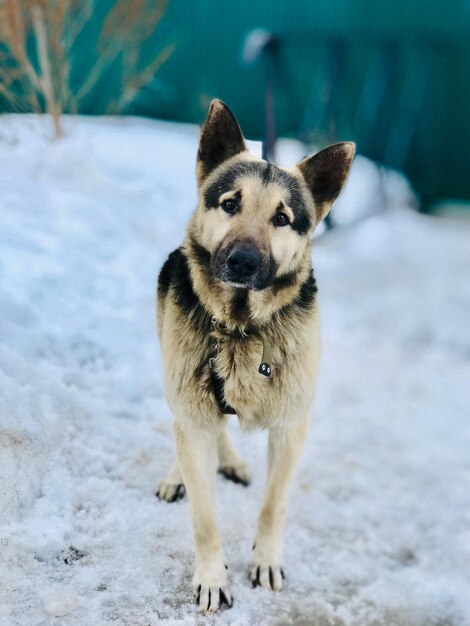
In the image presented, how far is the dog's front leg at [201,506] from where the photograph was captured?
209cm

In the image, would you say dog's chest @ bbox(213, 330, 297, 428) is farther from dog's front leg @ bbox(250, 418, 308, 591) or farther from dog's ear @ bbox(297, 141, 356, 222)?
dog's ear @ bbox(297, 141, 356, 222)

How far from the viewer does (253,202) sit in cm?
204

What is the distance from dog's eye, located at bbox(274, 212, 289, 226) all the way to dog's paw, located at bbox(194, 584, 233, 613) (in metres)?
1.25

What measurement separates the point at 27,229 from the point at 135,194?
1.55 metres

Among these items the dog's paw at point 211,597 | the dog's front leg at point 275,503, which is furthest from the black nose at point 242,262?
the dog's paw at point 211,597

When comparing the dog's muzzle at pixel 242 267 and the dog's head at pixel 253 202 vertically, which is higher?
the dog's head at pixel 253 202

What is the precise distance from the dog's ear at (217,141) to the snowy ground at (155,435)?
1.26 m

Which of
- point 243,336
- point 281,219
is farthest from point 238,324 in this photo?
point 281,219

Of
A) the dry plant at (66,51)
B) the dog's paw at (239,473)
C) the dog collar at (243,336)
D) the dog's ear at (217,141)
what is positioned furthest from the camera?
the dry plant at (66,51)

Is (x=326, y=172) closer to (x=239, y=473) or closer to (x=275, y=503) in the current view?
(x=275, y=503)

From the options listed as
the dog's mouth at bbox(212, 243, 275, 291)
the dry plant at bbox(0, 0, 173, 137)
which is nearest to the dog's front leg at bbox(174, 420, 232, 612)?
the dog's mouth at bbox(212, 243, 275, 291)

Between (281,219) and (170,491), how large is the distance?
1.23m

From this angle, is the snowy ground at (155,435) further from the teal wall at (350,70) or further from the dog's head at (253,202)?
the teal wall at (350,70)

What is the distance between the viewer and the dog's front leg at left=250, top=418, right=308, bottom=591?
220cm
